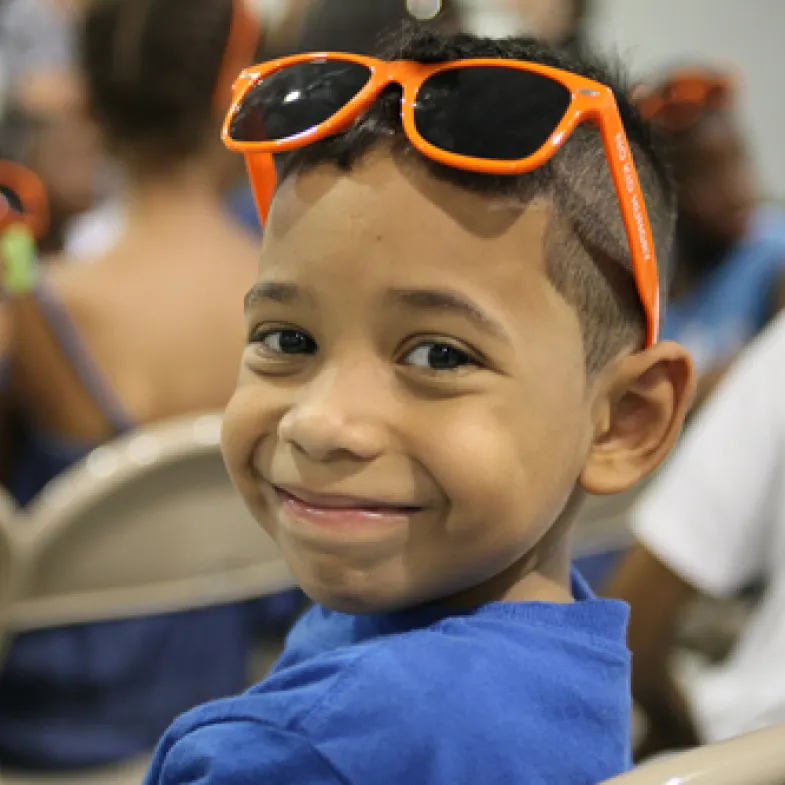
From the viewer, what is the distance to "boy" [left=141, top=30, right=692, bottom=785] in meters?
0.55

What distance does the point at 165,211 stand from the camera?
5.14 feet

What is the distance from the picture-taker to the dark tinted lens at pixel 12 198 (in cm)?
144

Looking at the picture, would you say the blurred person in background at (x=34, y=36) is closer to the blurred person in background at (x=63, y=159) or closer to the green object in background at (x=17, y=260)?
the blurred person in background at (x=63, y=159)

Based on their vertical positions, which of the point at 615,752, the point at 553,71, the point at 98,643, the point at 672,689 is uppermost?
the point at 553,71

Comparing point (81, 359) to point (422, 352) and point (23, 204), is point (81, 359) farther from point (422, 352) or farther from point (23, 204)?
point (422, 352)

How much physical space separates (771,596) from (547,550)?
16.4 inches

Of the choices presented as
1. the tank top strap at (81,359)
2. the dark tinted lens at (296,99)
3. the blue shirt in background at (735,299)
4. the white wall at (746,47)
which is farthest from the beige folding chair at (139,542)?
the white wall at (746,47)

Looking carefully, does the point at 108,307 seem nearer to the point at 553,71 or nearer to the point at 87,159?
the point at 553,71

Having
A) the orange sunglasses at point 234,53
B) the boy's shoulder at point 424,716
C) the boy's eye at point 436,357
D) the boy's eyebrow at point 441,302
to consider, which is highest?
the boy's eyebrow at point 441,302

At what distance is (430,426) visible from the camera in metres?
0.59

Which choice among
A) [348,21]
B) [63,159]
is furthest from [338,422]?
[63,159]

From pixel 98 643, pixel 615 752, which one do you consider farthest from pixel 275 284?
pixel 98 643

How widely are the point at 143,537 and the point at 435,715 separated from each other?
0.69 meters

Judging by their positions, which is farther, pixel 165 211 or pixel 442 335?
pixel 165 211
